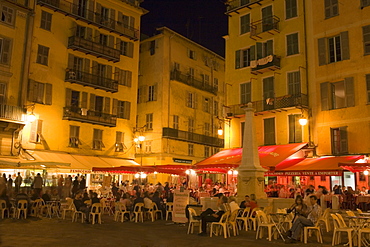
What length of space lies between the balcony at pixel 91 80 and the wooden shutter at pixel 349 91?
18458mm

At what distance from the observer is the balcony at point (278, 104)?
82.0 ft

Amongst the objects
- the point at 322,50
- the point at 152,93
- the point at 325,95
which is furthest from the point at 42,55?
the point at 325,95

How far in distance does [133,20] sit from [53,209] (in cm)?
2288

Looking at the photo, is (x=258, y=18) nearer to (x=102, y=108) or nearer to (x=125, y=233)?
(x=102, y=108)

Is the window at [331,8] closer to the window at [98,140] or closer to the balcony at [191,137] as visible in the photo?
the balcony at [191,137]

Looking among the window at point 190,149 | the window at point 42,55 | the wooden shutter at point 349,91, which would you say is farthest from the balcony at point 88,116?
the wooden shutter at point 349,91

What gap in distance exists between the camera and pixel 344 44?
77.6 ft

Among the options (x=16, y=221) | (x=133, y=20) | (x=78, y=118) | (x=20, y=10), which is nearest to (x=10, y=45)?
(x=20, y=10)

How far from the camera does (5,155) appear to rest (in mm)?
26203

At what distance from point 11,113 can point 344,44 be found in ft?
69.8

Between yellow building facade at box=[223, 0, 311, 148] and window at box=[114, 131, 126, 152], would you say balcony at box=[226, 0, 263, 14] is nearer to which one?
yellow building facade at box=[223, 0, 311, 148]

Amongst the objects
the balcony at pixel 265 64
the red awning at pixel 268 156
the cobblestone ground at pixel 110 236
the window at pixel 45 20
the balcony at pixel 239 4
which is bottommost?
the cobblestone ground at pixel 110 236

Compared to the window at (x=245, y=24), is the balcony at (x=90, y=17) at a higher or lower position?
higher

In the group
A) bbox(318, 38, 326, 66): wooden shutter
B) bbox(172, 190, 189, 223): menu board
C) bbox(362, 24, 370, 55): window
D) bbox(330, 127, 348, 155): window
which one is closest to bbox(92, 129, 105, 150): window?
bbox(318, 38, 326, 66): wooden shutter
